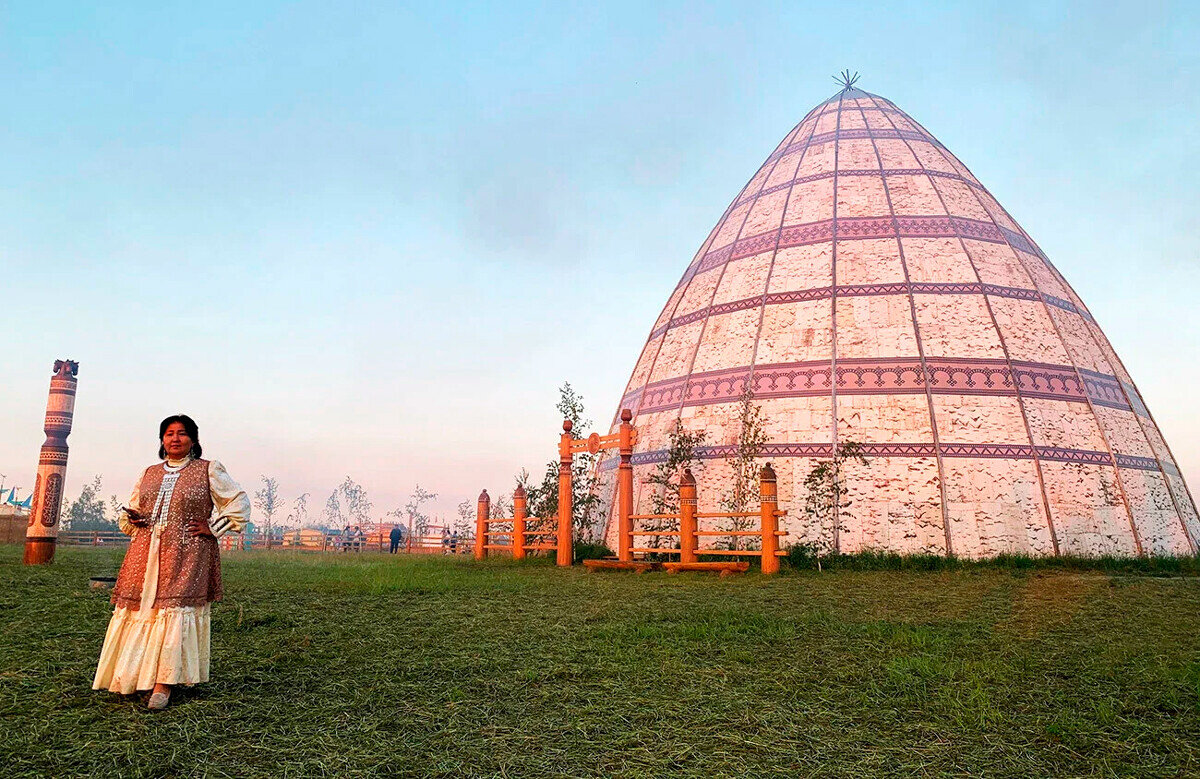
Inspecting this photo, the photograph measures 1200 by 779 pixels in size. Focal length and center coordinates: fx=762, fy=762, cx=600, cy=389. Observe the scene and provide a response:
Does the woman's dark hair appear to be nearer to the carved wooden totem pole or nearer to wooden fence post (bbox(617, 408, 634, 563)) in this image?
wooden fence post (bbox(617, 408, 634, 563))

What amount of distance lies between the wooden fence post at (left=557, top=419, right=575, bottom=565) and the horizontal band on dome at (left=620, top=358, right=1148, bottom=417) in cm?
287

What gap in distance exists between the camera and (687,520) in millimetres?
11953

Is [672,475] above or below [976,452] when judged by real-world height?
below

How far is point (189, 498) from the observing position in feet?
14.2

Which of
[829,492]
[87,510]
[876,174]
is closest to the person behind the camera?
[829,492]

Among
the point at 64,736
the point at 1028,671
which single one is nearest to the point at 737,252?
the point at 1028,671

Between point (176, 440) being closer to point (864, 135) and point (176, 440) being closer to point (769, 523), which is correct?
point (769, 523)

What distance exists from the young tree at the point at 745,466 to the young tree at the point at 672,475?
2.57ft

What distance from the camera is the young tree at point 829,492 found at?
12.4 metres

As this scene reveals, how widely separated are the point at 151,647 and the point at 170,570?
15.6 inches

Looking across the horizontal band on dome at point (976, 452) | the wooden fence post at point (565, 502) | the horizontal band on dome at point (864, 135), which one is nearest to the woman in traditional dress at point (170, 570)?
the wooden fence post at point (565, 502)

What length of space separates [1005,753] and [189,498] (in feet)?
14.2

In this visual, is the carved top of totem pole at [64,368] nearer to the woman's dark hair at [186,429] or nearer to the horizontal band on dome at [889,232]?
the woman's dark hair at [186,429]

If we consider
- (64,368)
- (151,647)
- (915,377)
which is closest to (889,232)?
(915,377)
